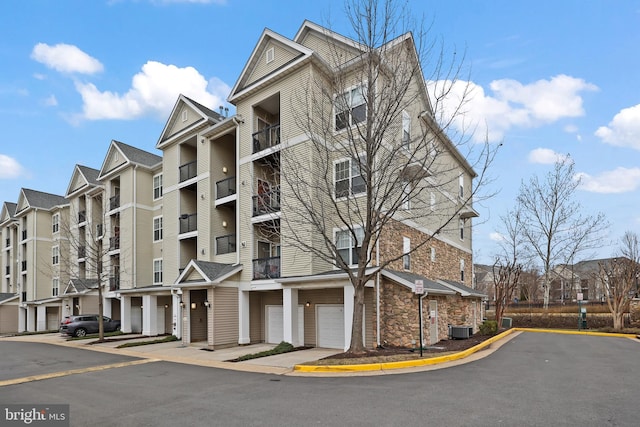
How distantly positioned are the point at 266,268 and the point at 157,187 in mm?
14424

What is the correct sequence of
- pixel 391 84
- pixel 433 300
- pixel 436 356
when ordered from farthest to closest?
pixel 433 300 → pixel 391 84 → pixel 436 356

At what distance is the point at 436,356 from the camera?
1376 cm

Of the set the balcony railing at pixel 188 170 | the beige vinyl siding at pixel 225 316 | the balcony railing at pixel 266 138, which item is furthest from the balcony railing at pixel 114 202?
the beige vinyl siding at pixel 225 316

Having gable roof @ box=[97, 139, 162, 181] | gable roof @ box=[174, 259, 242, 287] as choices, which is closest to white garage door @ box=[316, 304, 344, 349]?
gable roof @ box=[174, 259, 242, 287]

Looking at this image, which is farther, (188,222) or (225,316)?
(188,222)

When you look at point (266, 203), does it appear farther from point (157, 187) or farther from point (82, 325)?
point (82, 325)

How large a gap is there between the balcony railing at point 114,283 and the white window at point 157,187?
21.5 ft

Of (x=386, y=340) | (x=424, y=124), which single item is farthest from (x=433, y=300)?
(x=424, y=124)

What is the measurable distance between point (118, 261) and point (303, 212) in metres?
20.1

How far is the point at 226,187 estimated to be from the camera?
74.2ft

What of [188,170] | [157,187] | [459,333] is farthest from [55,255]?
A: [459,333]

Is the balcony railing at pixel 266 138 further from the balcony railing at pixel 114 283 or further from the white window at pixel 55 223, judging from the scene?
the white window at pixel 55 223

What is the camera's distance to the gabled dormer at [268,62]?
19056mm

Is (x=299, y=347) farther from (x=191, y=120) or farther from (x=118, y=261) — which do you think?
(x=118, y=261)
